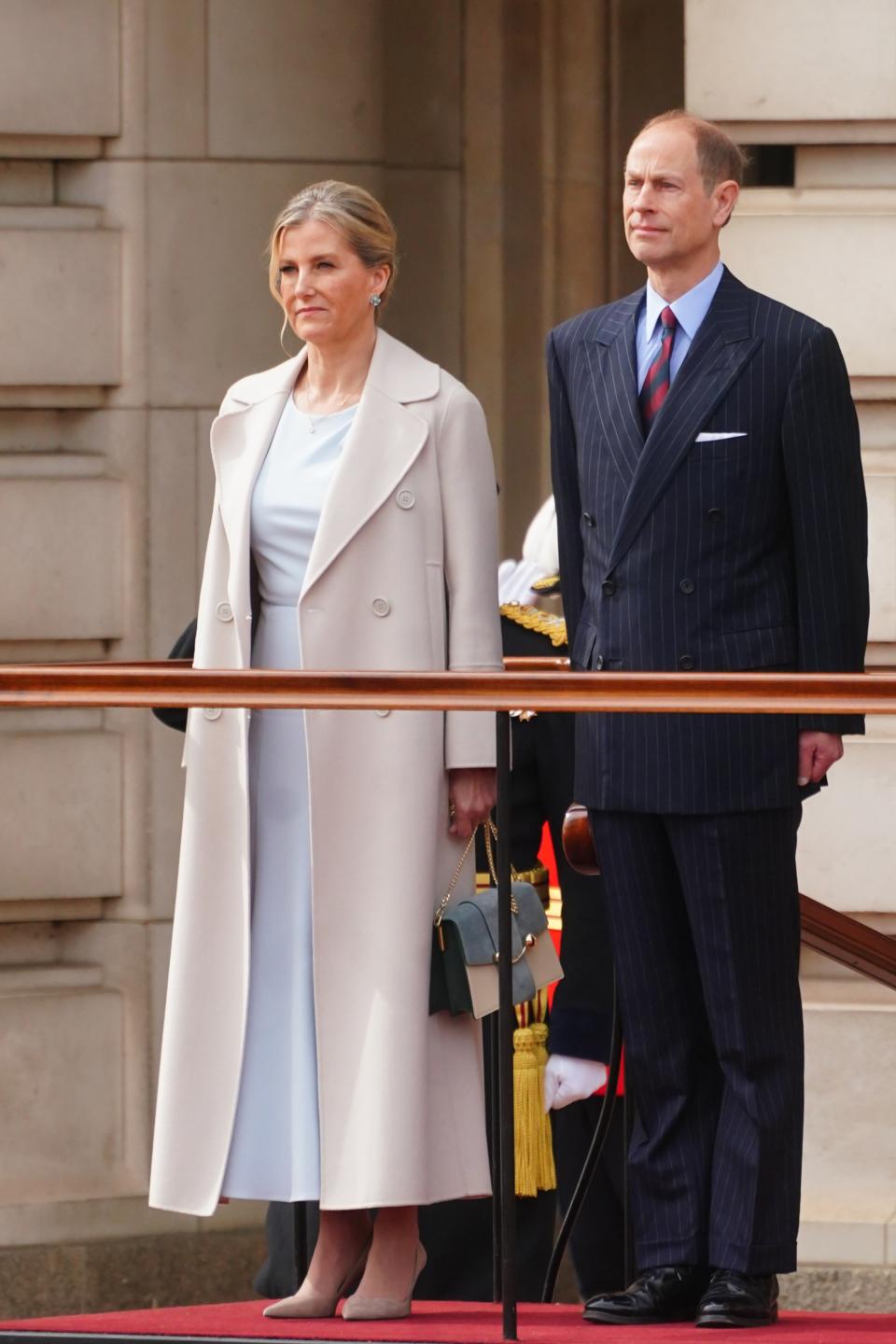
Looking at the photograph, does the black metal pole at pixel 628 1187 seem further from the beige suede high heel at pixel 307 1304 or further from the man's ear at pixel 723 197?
the man's ear at pixel 723 197

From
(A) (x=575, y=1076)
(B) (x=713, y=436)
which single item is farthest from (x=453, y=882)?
(A) (x=575, y=1076)

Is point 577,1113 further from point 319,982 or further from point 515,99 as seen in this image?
point 515,99

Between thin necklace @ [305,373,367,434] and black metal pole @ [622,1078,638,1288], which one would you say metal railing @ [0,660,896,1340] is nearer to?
black metal pole @ [622,1078,638,1288]

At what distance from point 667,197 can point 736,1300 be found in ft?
5.64

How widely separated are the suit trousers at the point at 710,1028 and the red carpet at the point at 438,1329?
0.14 meters

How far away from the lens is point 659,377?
13.8 feet


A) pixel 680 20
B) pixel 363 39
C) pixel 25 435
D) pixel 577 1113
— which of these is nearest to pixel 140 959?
pixel 25 435

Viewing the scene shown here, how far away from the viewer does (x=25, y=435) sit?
7094mm

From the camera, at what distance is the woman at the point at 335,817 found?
166 inches

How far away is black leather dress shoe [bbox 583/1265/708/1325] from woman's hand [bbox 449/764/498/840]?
30.6 inches

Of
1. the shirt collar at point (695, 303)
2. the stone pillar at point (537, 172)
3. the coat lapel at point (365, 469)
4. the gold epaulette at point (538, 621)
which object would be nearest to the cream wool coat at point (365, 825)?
the coat lapel at point (365, 469)

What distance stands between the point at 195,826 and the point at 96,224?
124 inches

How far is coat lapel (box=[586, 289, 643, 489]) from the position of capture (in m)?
4.16

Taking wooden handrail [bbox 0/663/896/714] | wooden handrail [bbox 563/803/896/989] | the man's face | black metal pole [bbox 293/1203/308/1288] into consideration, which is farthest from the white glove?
the man's face
